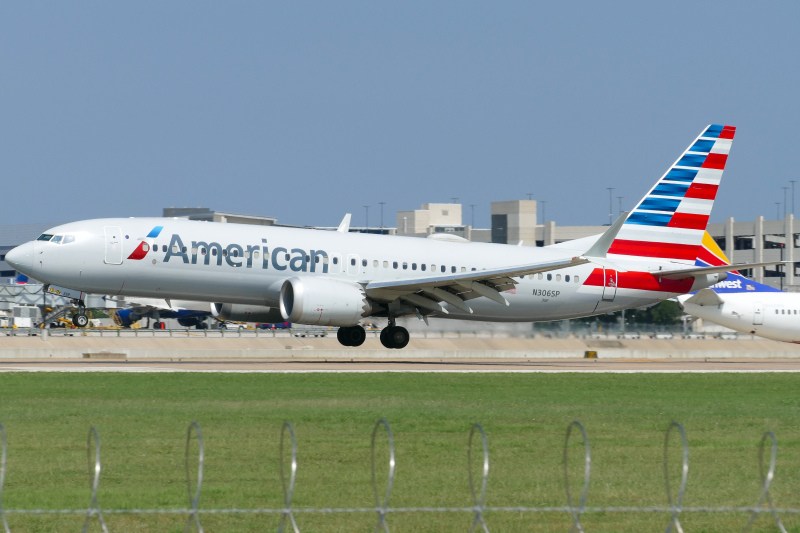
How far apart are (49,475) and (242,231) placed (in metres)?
24.3

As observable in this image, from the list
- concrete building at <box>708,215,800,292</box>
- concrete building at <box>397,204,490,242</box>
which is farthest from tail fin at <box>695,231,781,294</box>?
concrete building at <box>397,204,490,242</box>

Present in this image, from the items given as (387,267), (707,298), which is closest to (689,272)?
(387,267)

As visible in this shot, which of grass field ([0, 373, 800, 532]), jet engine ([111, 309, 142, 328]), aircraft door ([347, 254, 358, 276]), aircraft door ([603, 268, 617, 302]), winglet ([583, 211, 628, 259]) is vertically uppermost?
winglet ([583, 211, 628, 259])

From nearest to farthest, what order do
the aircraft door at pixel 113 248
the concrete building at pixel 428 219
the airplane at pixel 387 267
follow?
the aircraft door at pixel 113 248
the airplane at pixel 387 267
the concrete building at pixel 428 219

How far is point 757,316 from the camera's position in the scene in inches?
2092

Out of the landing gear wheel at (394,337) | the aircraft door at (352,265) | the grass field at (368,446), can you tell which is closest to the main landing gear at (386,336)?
the landing gear wheel at (394,337)

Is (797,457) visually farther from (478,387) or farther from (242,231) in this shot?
(242,231)

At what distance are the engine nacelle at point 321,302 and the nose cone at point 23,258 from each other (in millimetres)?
8273

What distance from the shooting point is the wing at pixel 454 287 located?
36188 mm

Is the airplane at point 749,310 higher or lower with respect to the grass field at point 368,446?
higher

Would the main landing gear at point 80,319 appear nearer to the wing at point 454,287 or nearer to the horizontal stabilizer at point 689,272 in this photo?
the wing at point 454,287

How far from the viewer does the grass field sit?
11008 mm

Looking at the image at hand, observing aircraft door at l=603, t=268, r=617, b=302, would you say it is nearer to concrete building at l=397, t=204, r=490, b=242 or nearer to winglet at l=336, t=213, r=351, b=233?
winglet at l=336, t=213, r=351, b=233

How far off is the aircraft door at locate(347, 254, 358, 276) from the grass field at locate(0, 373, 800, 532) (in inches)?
400
